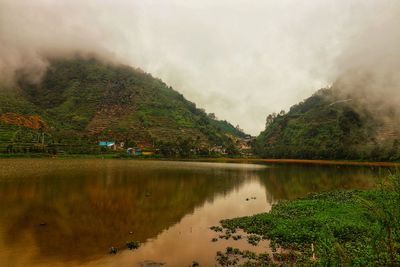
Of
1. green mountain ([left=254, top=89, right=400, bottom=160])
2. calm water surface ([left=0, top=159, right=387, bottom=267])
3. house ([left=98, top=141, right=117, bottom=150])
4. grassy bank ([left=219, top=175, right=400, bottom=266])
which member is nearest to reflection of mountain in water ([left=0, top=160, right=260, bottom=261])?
calm water surface ([left=0, top=159, right=387, bottom=267])

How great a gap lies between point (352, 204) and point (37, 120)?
18847 centimetres

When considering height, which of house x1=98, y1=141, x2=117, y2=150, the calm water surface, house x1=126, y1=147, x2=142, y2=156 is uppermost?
house x1=98, y1=141, x2=117, y2=150

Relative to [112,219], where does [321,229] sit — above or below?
above

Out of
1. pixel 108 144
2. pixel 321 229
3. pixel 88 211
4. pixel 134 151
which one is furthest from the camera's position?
pixel 108 144

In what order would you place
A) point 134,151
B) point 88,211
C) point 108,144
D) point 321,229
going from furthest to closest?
1. point 108,144
2. point 134,151
3. point 88,211
4. point 321,229

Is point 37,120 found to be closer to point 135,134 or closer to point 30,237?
point 135,134

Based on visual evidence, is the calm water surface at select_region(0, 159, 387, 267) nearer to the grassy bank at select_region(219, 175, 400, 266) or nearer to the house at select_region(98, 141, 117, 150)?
the grassy bank at select_region(219, 175, 400, 266)

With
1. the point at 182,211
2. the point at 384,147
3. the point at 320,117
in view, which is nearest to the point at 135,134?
the point at 320,117

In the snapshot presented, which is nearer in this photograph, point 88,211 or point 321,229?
point 321,229

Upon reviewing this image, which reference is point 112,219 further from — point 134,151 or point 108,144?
point 108,144

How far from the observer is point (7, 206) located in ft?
102

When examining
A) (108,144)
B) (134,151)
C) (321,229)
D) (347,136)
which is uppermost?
(347,136)

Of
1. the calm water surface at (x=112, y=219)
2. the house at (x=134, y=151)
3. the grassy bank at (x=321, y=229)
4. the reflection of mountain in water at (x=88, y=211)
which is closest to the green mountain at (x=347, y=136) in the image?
the house at (x=134, y=151)

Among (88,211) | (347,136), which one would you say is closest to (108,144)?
(347,136)
